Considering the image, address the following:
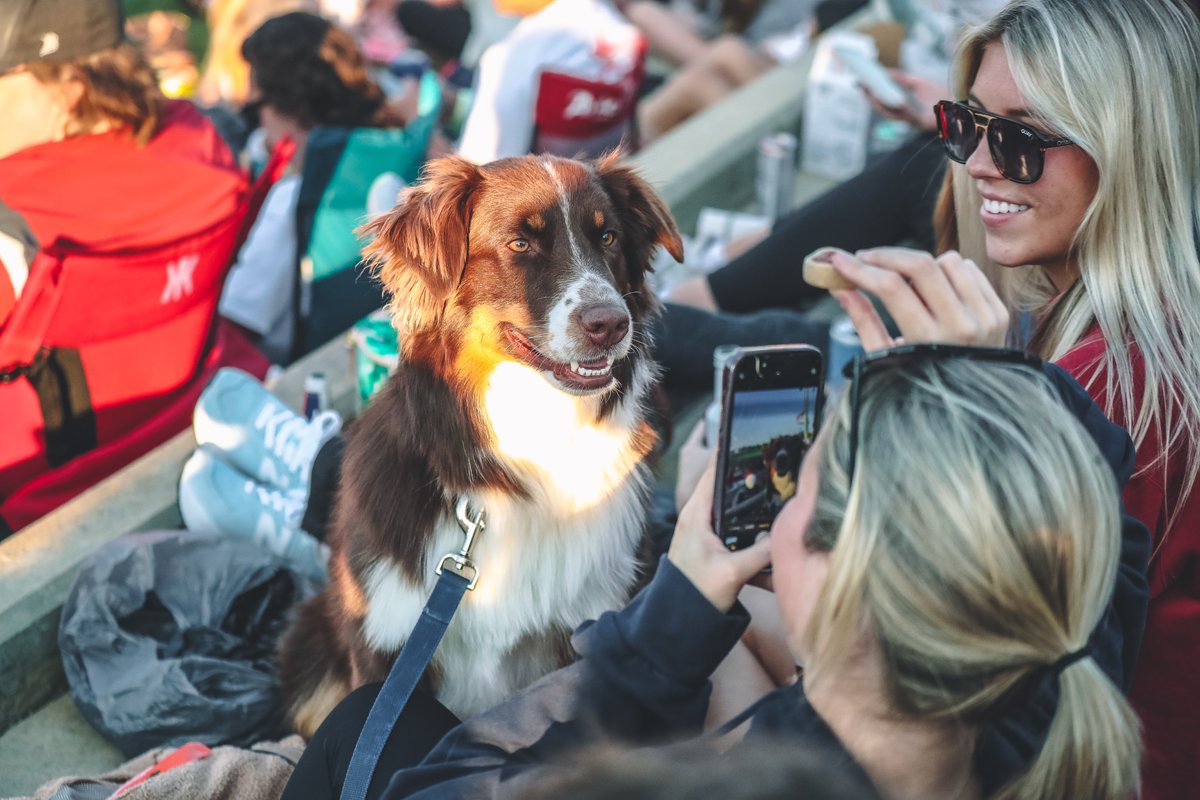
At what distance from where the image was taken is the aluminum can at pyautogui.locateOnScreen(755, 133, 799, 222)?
16.1 ft

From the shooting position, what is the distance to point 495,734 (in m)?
1.61

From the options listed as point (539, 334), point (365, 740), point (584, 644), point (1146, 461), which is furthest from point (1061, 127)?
point (365, 740)

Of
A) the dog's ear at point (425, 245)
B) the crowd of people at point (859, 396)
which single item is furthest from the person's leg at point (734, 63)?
the dog's ear at point (425, 245)

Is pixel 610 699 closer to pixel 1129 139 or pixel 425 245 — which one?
pixel 425 245

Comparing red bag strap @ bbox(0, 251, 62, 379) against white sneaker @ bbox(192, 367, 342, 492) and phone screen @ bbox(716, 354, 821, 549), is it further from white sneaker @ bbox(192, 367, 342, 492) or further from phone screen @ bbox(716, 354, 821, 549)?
phone screen @ bbox(716, 354, 821, 549)

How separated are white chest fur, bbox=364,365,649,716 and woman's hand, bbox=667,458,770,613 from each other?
842mm

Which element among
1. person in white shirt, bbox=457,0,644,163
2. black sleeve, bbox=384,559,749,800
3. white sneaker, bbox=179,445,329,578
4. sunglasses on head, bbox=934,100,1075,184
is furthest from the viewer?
person in white shirt, bbox=457,0,644,163

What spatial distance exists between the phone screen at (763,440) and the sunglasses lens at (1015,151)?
28.0 inches

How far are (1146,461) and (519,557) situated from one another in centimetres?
124

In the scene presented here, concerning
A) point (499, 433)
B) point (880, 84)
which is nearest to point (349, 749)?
point (499, 433)

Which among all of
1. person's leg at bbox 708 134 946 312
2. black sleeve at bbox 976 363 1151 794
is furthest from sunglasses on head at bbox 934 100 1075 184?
person's leg at bbox 708 134 946 312

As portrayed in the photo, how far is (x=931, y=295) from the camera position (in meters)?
1.56

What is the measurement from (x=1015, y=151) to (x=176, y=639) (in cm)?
225

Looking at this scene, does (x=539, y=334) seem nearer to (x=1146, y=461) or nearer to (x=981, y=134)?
(x=981, y=134)
